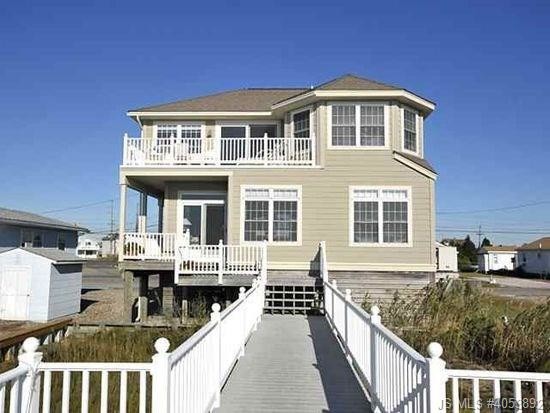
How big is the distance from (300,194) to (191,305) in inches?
198

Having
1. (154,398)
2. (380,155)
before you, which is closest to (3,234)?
(380,155)

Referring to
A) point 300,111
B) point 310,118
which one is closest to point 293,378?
point 310,118

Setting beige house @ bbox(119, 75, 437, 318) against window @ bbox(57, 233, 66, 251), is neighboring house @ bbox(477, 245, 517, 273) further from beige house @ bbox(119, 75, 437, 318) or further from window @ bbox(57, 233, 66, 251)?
window @ bbox(57, 233, 66, 251)

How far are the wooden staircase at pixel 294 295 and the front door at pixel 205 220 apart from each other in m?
3.57

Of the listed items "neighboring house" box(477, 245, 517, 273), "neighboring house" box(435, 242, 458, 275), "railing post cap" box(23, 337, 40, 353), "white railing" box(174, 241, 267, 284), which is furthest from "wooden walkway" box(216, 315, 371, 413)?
"neighboring house" box(477, 245, 517, 273)

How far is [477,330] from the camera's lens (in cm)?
873

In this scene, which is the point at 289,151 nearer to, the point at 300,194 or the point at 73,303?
the point at 300,194

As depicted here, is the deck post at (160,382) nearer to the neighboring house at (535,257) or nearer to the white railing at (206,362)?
the white railing at (206,362)

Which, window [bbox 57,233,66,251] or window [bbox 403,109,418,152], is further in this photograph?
window [bbox 57,233,66,251]

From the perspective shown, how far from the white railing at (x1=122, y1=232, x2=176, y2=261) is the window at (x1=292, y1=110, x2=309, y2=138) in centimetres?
567

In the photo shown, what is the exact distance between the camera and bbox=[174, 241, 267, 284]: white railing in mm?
13945

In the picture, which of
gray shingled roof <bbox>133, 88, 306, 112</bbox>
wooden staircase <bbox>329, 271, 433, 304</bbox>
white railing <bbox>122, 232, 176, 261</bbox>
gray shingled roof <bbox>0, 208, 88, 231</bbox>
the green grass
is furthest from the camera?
gray shingled roof <bbox>0, 208, 88, 231</bbox>

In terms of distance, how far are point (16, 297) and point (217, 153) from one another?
8.64m

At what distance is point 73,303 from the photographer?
60.1 ft
